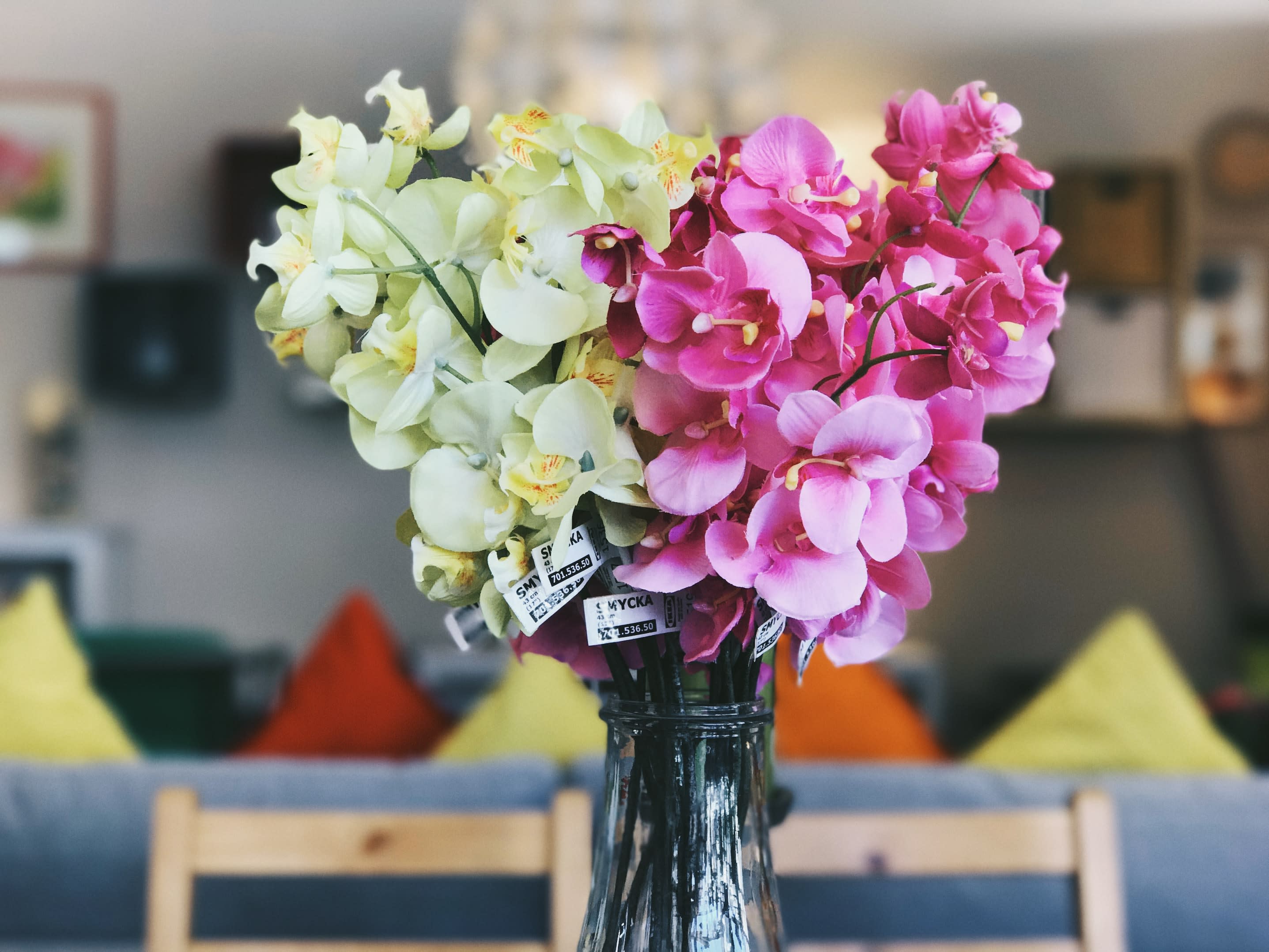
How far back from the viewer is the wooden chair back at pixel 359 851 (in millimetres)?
840

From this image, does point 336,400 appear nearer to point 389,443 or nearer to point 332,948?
point 332,948

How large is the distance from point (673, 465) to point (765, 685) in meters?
0.16

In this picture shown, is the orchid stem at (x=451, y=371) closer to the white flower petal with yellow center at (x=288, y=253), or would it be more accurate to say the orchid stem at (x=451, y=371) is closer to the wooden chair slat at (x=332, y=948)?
the white flower petal with yellow center at (x=288, y=253)

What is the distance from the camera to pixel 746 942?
1.64 feet

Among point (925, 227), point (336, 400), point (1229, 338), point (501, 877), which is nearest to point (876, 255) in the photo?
point (925, 227)

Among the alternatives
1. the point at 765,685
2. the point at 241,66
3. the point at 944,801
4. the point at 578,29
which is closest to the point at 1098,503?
the point at 578,29

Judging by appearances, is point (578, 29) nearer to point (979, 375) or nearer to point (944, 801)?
point (944, 801)

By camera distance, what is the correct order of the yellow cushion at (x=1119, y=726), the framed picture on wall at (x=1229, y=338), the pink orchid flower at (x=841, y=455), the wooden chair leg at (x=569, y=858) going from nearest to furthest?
the pink orchid flower at (x=841, y=455) → the wooden chair leg at (x=569, y=858) → the yellow cushion at (x=1119, y=726) → the framed picture on wall at (x=1229, y=338)

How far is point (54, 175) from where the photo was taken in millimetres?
3920

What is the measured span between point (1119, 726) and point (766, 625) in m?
1.09

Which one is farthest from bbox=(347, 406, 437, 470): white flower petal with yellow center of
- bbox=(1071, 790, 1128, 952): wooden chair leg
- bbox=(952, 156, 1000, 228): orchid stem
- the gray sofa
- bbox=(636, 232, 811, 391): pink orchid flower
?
the gray sofa

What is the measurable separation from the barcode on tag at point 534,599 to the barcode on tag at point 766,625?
74 mm

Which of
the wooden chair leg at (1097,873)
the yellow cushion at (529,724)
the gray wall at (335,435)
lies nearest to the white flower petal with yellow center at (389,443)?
the wooden chair leg at (1097,873)

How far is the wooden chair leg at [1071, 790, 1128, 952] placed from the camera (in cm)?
85
